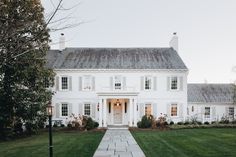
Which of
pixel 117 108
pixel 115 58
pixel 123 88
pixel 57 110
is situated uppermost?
pixel 115 58

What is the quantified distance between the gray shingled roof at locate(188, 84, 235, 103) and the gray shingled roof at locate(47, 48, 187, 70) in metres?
7.57

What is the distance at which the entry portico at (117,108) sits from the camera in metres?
30.9

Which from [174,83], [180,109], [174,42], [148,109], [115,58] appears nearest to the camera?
[180,109]

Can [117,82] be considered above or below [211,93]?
above

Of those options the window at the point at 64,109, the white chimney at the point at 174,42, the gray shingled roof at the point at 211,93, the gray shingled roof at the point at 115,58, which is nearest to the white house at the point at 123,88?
the window at the point at 64,109

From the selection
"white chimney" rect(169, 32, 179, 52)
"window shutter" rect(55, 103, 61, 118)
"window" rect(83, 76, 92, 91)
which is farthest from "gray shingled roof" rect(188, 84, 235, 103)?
"window shutter" rect(55, 103, 61, 118)

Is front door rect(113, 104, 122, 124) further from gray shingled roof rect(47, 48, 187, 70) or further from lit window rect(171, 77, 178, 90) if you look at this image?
lit window rect(171, 77, 178, 90)

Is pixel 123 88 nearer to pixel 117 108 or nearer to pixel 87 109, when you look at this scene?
pixel 117 108

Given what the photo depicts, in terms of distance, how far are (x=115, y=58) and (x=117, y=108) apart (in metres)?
4.89

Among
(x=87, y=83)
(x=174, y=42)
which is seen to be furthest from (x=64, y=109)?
(x=174, y=42)

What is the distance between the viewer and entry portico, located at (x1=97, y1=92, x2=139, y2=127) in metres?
30.9

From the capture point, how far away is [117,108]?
A: 33531 millimetres

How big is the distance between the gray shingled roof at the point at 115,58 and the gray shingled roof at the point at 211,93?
7.57 metres

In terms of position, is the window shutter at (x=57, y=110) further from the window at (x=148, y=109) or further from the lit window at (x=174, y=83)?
the lit window at (x=174, y=83)
